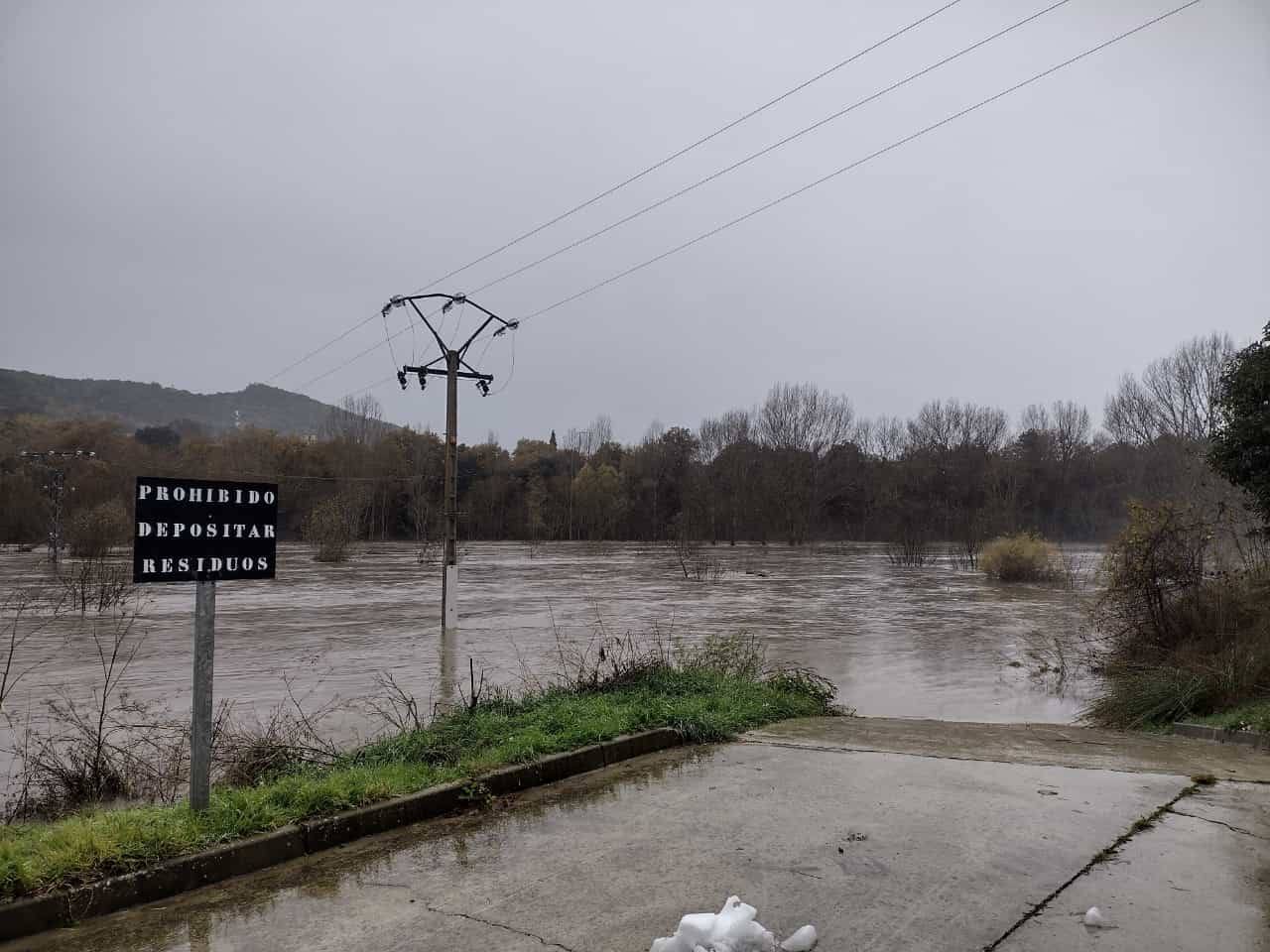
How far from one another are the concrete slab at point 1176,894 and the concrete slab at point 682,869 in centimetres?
16

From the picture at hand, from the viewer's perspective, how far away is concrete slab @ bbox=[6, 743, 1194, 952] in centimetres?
410

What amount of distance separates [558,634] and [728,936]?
14.9 metres

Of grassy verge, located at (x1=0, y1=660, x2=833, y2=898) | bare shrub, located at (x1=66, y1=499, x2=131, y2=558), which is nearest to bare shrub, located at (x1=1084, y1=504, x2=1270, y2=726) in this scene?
grassy verge, located at (x1=0, y1=660, x2=833, y2=898)

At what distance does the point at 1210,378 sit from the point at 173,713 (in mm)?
60496

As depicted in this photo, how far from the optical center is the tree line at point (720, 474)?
84.2m

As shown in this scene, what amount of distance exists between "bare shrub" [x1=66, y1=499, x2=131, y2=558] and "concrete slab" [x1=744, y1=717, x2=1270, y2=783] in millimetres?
43385

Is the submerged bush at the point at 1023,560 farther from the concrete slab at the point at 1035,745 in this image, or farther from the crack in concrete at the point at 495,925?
the crack in concrete at the point at 495,925

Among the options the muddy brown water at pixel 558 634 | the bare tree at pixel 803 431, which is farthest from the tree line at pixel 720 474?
the muddy brown water at pixel 558 634

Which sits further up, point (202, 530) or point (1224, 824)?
point (202, 530)

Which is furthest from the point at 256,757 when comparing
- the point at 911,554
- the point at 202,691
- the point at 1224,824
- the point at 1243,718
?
the point at 911,554

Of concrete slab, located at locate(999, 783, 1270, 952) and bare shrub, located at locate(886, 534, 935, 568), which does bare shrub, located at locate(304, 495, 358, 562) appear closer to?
bare shrub, located at locate(886, 534, 935, 568)

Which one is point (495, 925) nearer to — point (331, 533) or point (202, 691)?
point (202, 691)

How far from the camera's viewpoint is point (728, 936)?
12.4 ft

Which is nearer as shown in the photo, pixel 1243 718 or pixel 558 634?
pixel 1243 718
